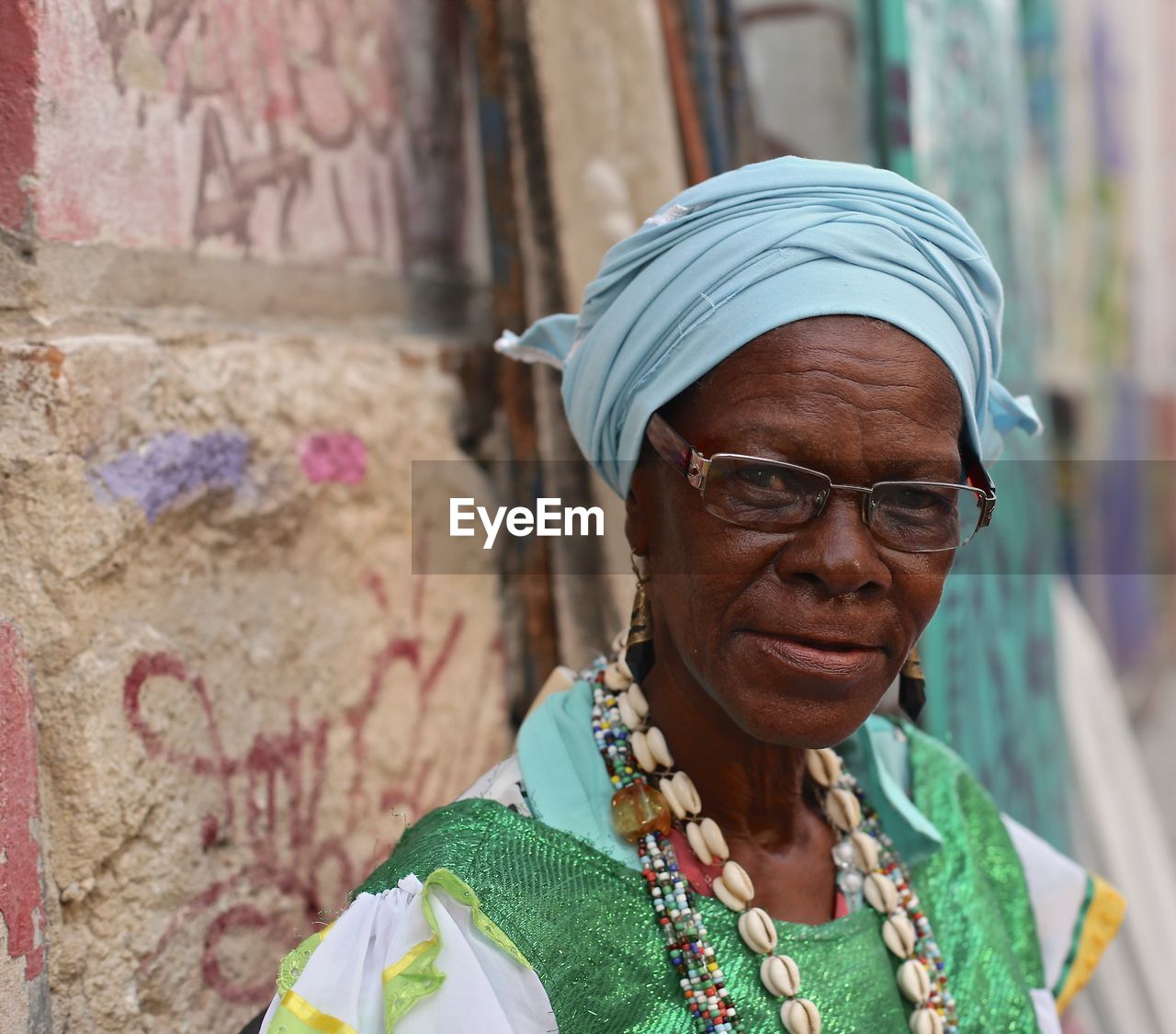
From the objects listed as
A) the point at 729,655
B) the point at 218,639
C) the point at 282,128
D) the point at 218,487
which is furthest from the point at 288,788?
the point at 282,128

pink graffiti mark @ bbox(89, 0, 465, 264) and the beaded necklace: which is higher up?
pink graffiti mark @ bbox(89, 0, 465, 264)

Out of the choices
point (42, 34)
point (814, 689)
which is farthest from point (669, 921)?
point (42, 34)

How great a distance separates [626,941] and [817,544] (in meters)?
0.52

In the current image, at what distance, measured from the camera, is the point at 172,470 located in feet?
5.93

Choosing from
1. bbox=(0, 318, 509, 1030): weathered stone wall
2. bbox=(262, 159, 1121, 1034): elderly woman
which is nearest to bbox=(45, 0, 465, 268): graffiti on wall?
bbox=(0, 318, 509, 1030): weathered stone wall

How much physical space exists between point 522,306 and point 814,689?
4.47ft

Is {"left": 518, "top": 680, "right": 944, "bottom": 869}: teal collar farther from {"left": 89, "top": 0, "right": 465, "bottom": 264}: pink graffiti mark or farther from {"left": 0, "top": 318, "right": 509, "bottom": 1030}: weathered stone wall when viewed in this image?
{"left": 89, "top": 0, "right": 465, "bottom": 264}: pink graffiti mark

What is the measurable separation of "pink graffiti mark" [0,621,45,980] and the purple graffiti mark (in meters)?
0.26

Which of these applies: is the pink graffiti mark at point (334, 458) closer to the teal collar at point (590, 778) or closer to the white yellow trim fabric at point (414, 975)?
the teal collar at point (590, 778)

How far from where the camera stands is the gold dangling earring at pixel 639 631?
165 centimetres

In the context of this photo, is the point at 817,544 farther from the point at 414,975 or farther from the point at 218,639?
the point at 218,639

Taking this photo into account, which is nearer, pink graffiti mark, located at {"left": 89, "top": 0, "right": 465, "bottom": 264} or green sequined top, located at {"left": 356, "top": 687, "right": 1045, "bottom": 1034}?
green sequined top, located at {"left": 356, "top": 687, "right": 1045, "bottom": 1034}

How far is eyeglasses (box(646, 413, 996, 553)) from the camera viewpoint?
1395 millimetres

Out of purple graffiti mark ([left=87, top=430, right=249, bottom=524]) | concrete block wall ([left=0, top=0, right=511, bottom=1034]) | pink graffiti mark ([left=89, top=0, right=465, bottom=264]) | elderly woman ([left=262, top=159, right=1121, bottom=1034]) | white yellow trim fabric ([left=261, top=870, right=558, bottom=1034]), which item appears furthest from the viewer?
pink graffiti mark ([left=89, top=0, right=465, bottom=264])
